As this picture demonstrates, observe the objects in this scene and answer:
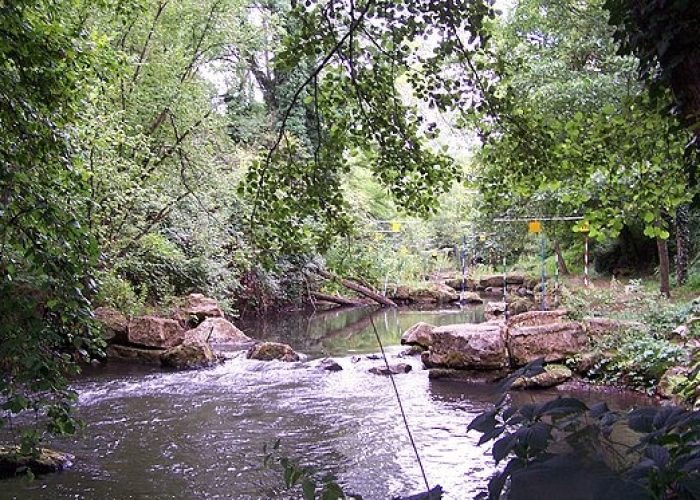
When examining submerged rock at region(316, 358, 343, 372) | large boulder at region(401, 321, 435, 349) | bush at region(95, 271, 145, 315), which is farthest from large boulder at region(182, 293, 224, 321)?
large boulder at region(401, 321, 435, 349)

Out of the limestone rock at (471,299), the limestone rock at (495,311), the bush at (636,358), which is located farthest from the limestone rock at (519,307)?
the bush at (636,358)

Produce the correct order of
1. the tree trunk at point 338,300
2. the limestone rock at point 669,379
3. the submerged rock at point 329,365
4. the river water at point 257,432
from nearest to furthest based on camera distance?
the river water at point 257,432, the limestone rock at point 669,379, the submerged rock at point 329,365, the tree trunk at point 338,300

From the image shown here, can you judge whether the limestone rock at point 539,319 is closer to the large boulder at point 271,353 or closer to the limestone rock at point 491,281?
the large boulder at point 271,353

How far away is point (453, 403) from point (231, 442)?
2.90 metres

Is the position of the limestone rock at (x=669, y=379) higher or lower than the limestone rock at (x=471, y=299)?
lower

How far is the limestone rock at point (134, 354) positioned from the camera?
1034 centimetres

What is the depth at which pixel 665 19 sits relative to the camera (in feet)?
5.88

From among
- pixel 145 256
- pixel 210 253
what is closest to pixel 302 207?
pixel 145 256

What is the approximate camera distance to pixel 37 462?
5.23m

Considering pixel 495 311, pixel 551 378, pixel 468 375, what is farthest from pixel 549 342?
pixel 495 311

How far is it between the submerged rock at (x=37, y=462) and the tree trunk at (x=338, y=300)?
13058 mm

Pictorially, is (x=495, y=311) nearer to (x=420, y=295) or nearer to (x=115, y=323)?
(x=420, y=295)

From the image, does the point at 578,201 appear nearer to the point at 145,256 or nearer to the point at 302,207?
the point at 302,207

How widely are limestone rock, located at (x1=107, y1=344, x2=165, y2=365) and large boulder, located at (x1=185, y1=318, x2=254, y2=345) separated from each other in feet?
3.64
